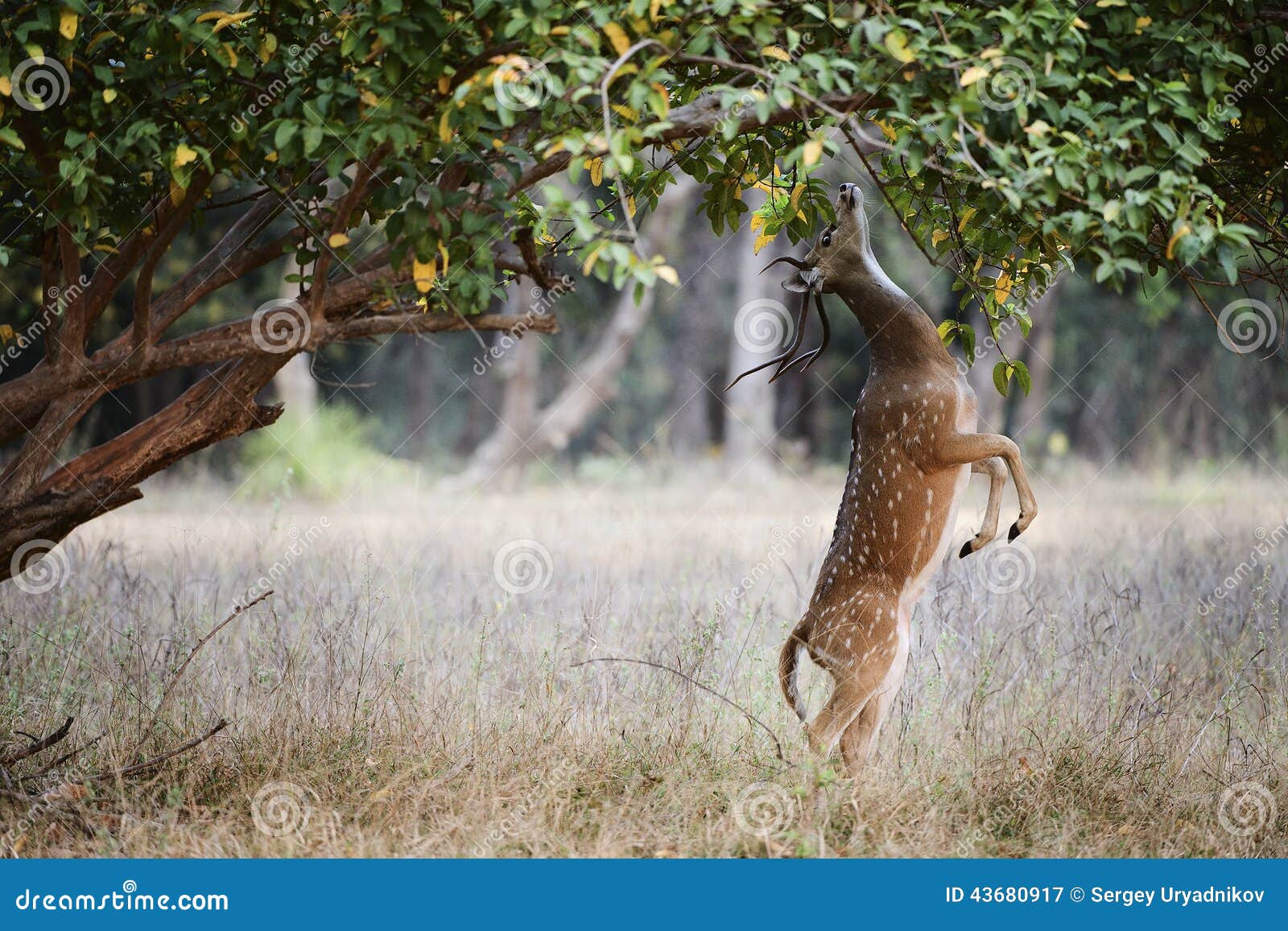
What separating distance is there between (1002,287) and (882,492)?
1081mm

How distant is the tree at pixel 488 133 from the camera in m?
4.20

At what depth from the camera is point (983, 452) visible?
5.41 metres

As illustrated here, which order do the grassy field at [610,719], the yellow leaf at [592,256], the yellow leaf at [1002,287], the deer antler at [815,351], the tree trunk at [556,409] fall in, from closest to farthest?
1. the yellow leaf at [592,256]
2. the grassy field at [610,719]
3. the deer antler at [815,351]
4. the yellow leaf at [1002,287]
5. the tree trunk at [556,409]

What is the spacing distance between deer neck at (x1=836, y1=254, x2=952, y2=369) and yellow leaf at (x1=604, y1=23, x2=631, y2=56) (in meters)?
1.83

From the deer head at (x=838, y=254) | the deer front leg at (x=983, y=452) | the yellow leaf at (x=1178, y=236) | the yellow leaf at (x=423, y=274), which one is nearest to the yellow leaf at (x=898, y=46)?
the yellow leaf at (x=1178, y=236)

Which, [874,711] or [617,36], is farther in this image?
[874,711]

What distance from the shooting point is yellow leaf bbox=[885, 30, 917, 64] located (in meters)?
4.05

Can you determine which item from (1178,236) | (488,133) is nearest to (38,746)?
(488,133)

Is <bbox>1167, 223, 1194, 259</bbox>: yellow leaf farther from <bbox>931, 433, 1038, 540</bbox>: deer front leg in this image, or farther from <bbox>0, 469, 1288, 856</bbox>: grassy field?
<bbox>0, 469, 1288, 856</bbox>: grassy field

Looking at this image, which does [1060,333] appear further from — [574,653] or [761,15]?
[761,15]

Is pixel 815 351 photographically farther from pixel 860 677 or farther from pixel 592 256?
pixel 592 256

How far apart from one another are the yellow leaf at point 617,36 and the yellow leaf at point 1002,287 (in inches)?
92.7

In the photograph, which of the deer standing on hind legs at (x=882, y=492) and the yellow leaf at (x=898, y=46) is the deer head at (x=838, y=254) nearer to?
the deer standing on hind legs at (x=882, y=492)

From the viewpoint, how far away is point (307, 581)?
26.7 ft
